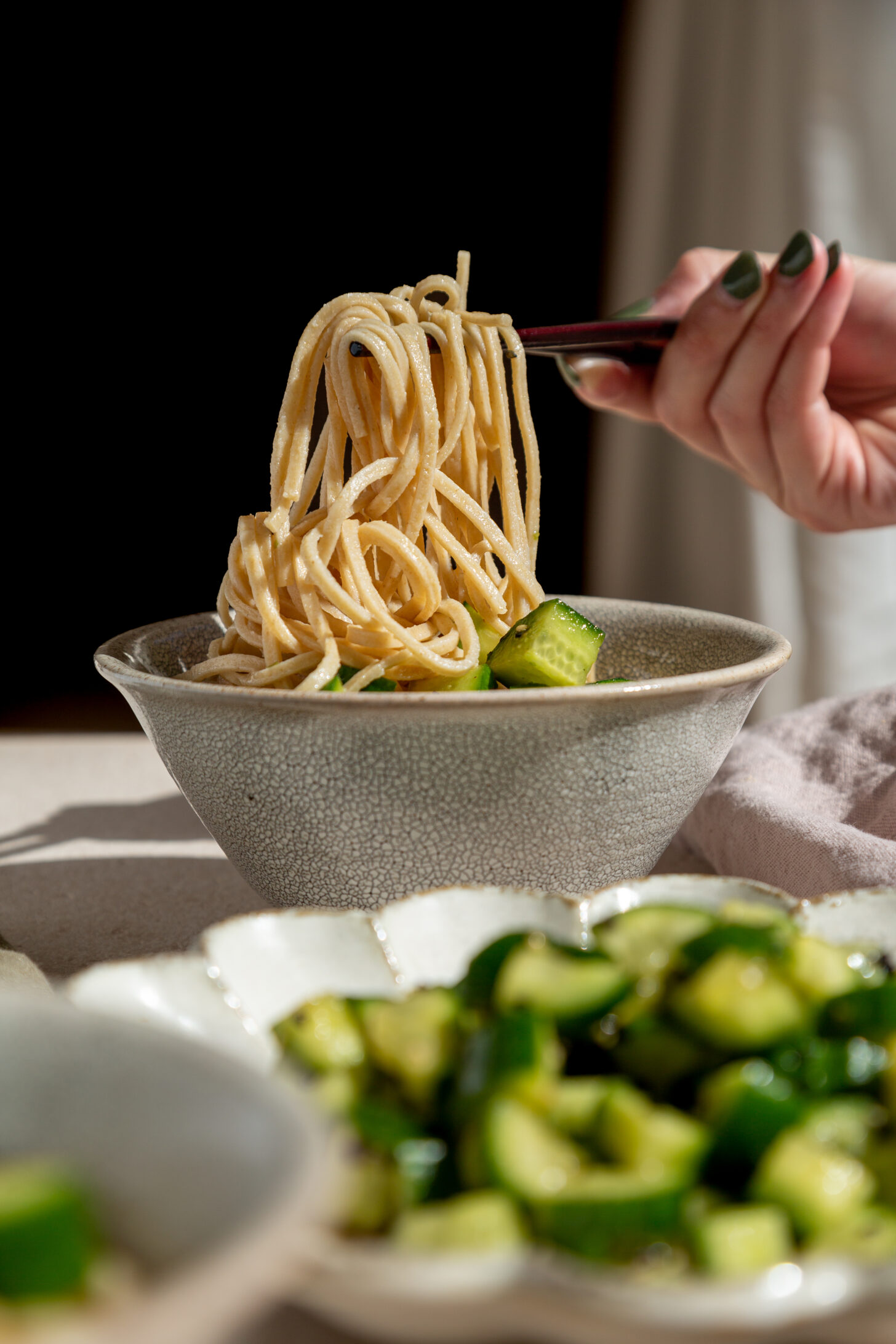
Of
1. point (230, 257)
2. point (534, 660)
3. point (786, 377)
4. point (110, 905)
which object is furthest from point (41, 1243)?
point (230, 257)

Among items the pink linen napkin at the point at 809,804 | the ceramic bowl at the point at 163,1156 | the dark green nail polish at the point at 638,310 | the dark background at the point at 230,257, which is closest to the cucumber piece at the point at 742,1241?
the ceramic bowl at the point at 163,1156

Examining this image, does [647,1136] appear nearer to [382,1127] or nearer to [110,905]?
[382,1127]

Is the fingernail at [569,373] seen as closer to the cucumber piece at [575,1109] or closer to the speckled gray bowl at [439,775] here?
the speckled gray bowl at [439,775]

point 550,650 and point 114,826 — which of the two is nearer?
point 550,650

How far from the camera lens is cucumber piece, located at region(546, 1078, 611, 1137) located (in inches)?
14.2

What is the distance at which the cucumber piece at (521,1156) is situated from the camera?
32 centimetres

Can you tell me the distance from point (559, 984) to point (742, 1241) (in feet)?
0.35

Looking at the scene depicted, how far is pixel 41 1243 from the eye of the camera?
0.90 feet

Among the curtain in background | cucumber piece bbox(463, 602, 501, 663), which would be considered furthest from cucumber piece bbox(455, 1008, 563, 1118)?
the curtain in background

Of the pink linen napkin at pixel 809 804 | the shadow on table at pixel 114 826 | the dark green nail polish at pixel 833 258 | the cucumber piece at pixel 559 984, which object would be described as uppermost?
the dark green nail polish at pixel 833 258

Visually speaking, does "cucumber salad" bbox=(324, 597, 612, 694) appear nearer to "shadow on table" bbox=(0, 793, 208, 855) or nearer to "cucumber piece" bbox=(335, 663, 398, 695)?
"cucumber piece" bbox=(335, 663, 398, 695)

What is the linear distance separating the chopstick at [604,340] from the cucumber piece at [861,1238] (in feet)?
2.17

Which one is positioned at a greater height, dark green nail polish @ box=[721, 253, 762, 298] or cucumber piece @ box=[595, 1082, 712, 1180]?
dark green nail polish @ box=[721, 253, 762, 298]

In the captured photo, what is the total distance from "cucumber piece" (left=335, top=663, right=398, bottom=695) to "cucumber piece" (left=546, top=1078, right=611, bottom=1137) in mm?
414
